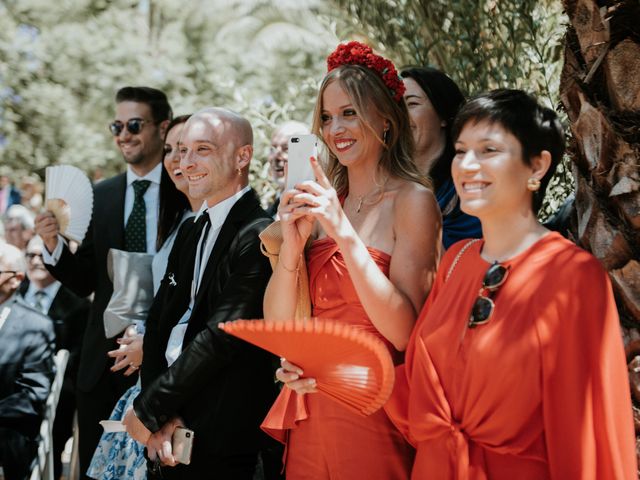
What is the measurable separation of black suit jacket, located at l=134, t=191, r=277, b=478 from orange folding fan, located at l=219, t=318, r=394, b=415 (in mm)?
928

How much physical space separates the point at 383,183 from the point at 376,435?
1.01 m

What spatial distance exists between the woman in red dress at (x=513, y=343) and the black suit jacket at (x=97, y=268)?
276cm

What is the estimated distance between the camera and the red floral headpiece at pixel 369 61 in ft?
11.4

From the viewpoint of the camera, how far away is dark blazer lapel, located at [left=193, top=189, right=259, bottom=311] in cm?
398

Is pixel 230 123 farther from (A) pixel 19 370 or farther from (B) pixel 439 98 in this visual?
(A) pixel 19 370

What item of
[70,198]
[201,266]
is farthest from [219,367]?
[70,198]

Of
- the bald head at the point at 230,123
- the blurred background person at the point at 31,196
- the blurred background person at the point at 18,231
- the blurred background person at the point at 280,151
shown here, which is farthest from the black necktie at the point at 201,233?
the blurred background person at the point at 31,196

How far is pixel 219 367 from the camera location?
149 inches

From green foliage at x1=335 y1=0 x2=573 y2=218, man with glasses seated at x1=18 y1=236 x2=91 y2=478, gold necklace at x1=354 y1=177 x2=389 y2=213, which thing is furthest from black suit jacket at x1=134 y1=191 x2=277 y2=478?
man with glasses seated at x1=18 y1=236 x2=91 y2=478

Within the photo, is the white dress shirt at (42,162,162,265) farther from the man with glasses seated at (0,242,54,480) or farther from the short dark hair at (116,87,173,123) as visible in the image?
the short dark hair at (116,87,173,123)

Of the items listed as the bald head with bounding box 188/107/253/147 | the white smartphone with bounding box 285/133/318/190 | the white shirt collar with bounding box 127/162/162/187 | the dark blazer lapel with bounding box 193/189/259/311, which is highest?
the bald head with bounding box 188/107/253/147

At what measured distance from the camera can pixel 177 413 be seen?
3848mm

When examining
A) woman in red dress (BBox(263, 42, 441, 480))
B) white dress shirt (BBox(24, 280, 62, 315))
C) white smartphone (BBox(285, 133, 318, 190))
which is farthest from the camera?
white dress shirt (BBox(24, 280, 62, 315))

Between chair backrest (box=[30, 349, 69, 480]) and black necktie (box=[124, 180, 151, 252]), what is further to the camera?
black necktie (box=[124, 180, 151, 252])
